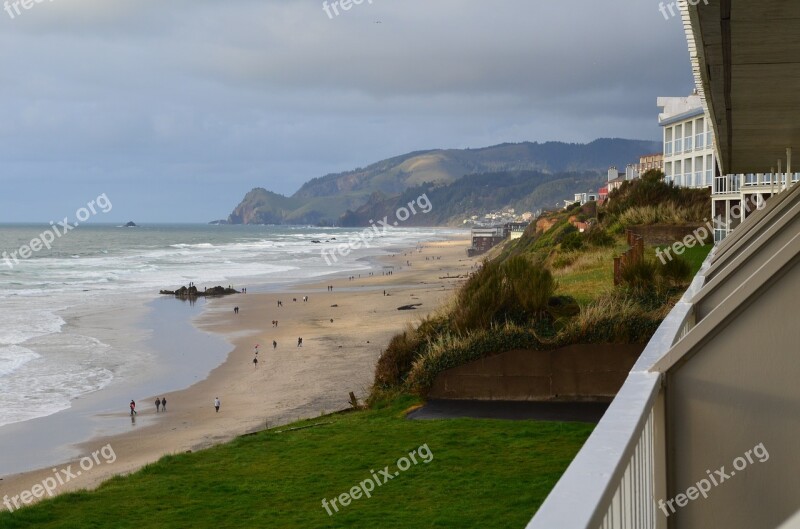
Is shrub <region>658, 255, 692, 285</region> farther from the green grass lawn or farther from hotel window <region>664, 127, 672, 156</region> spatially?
hotel window <region>664, 127, 672, 156</region>

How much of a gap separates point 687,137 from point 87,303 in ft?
107

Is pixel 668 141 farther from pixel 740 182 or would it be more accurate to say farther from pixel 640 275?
pixel 640 275

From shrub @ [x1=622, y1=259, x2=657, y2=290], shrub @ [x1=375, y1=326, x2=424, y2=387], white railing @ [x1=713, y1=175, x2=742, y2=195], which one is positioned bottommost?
shrub @ [x1=375, y1=326, x2=424, y2=387]

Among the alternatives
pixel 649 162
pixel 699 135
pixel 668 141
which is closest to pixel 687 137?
pixel 699 135

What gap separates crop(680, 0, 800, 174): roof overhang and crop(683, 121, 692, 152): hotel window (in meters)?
35.7

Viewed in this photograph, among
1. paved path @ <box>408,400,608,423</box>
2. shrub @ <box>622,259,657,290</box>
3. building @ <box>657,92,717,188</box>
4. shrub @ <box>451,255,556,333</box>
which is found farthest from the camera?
building @ <box>657,92,717,188</box>

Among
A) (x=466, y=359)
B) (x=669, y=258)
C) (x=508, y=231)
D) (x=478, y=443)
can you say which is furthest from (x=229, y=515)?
(x=508, y=231)

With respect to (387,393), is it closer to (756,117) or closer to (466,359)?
(466,359)

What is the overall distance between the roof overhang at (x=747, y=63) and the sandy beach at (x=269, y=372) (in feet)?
39.2

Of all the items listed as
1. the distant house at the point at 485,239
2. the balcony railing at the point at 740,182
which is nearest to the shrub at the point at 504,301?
the balcony railing at the point at 740,182

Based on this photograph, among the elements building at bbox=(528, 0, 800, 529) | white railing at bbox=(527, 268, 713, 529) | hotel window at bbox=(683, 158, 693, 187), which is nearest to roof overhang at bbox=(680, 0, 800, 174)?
building at bbox=(528, 0, 800, 529)

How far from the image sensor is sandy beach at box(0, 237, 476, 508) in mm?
19547

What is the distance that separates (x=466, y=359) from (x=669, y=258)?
18.2 feet

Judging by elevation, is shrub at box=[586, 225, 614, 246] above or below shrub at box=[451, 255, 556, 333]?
above
